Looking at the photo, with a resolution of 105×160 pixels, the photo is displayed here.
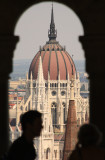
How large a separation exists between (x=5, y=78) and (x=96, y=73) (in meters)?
1.28

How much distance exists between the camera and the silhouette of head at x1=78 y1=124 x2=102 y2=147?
28.2ft

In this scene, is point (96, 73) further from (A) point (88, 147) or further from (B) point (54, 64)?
(B) point (54, 64)

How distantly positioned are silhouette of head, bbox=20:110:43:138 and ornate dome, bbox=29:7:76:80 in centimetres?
13822

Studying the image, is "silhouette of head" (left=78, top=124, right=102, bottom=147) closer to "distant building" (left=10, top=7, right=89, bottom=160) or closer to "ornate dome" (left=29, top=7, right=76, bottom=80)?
"distant building" (left=10, top=7, right=89, bottom=160)

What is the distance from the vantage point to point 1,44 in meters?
11.8

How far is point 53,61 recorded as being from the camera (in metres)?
150

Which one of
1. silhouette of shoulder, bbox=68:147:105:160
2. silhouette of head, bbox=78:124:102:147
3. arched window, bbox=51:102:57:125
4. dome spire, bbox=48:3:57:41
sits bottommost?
silhouette of shoulder, bbox=68:147:105:160

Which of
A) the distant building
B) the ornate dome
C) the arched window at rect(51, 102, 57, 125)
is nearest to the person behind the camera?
the distant building

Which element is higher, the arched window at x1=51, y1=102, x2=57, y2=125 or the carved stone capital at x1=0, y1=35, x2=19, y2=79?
the arched window at x1=51, y1=102, x2=57, y2=125

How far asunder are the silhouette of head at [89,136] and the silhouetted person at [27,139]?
1.64 ft

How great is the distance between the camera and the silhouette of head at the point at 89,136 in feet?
28.2

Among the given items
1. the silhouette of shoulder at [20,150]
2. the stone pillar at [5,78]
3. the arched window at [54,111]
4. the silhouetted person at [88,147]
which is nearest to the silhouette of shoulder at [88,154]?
the silhouetted person at [88,147]

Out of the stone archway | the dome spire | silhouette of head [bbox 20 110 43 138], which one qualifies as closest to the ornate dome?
the dome spire

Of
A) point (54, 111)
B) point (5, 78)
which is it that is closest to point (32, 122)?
point (5, 78)
